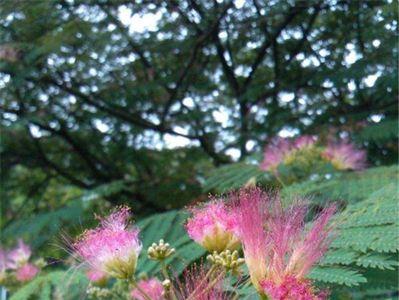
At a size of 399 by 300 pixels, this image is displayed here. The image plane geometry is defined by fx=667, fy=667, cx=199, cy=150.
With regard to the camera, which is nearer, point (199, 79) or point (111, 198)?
point (111, 198)

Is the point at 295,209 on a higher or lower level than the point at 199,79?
lower

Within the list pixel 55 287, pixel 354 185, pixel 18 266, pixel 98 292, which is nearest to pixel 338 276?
pixel 98 292

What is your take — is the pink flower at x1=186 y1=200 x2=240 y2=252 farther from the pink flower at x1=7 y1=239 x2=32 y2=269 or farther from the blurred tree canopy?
the blurred tree canopy

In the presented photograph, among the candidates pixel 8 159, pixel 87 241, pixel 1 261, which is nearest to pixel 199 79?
pixel 8 159

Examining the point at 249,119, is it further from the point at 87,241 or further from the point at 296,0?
the point at 87,241

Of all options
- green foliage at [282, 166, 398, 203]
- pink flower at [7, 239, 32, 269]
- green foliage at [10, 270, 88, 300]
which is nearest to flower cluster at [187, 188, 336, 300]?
green foliage at [10, 270, 88, 300]

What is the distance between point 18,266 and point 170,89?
2368 millimetres

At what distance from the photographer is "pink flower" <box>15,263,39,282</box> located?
3.03 meters

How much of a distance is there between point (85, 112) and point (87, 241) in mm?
3757

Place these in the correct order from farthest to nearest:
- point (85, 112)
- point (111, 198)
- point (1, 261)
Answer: point (85, 112)
point (111, 198)
point (1, 261)

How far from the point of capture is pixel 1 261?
320 centimetres

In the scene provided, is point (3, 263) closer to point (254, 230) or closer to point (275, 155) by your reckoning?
point (275, 155)

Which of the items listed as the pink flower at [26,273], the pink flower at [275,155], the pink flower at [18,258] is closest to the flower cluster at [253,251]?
the pink flower at [26,273]

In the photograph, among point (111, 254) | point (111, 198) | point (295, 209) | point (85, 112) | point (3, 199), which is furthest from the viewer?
point (3, 199)
